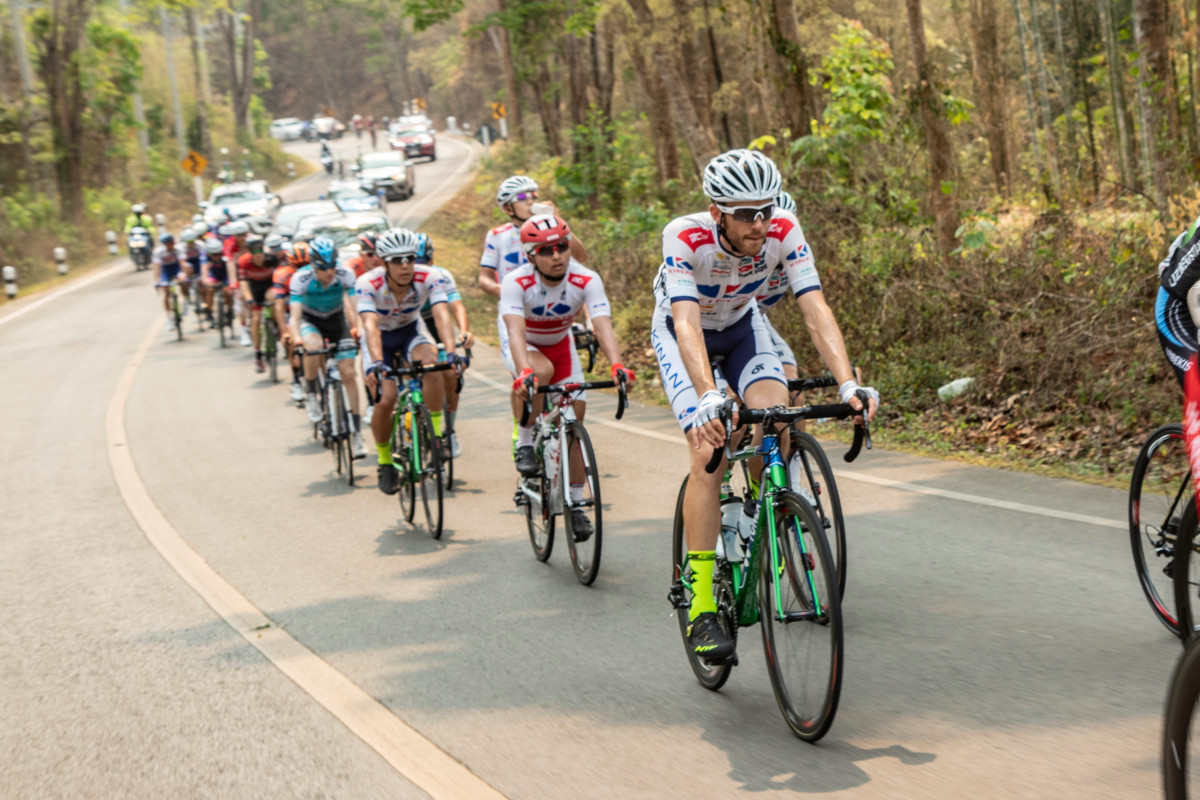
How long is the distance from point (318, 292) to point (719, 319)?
23.6 feet

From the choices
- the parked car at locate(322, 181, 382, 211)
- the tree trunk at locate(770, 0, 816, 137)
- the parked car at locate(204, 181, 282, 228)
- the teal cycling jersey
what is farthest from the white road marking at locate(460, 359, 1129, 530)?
the parked car at locate(204, 181, 282, 228)

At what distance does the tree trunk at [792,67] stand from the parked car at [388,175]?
3730 cm

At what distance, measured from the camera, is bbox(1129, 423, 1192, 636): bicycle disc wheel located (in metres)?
5.26

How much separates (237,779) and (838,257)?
1007 centimetres

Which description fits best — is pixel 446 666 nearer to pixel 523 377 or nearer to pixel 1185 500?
pixel 523 377

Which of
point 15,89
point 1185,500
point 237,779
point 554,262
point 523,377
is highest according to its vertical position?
point 15,89

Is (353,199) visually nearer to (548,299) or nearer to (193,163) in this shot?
(193,163)

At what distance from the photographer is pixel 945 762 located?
423 centimetres

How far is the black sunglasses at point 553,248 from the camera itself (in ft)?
25.7

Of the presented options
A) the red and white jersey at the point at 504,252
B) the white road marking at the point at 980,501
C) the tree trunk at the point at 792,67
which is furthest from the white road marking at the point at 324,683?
the tree trunk at the point at 792,67

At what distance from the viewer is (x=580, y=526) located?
23.3ft

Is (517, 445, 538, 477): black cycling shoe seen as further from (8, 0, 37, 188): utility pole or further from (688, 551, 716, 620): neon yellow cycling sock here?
(8, 0, 37, 188): utility pole

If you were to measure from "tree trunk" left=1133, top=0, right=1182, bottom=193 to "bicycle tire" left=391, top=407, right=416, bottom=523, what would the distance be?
6724mm

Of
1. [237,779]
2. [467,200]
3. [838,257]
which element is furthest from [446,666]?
[467,200]
